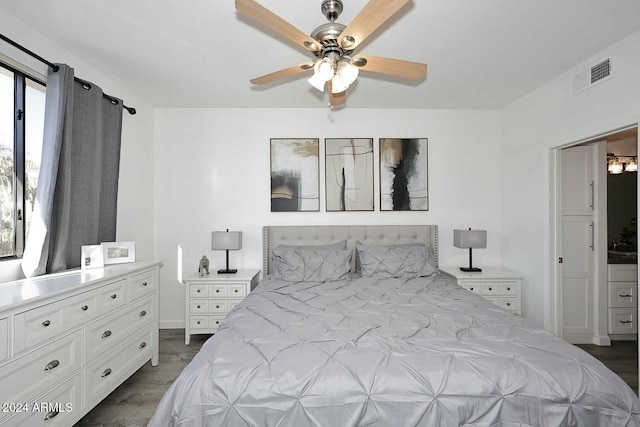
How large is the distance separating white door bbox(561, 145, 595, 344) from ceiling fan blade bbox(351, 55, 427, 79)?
2.42 meters

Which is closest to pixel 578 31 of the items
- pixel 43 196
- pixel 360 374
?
pixel 360 374

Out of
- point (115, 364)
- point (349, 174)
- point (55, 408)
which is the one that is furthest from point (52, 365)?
point (349, 174)

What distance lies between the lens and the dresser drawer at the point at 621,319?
3.19 metres

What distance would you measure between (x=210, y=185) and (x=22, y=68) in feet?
6.16

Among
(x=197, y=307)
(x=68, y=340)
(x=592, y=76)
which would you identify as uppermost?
(x=592, y=76)

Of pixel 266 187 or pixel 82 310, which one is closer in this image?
pixel 82 310

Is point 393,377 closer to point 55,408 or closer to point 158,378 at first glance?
point 55,408

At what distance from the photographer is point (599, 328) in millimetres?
3182

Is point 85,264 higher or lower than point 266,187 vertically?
lower

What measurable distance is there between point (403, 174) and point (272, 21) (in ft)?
8.61

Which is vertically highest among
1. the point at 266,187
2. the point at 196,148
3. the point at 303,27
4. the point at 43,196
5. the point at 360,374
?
the point at 303,27

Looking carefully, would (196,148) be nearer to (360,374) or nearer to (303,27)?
(303,27)

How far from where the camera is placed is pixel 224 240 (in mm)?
3297

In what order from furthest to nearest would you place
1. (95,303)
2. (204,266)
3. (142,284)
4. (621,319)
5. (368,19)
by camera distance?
(204,266)
(621,319)
(142,284)
(95,303)
(368,19)
